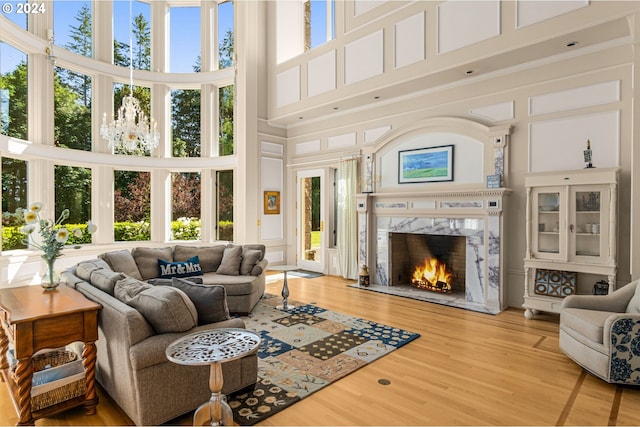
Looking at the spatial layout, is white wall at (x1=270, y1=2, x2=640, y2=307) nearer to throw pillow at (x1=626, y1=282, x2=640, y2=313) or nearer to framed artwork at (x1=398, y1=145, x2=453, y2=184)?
framed artwork at (x1=398, y1=145, x2=453, y2=184)

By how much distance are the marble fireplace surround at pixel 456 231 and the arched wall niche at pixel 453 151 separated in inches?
10.4

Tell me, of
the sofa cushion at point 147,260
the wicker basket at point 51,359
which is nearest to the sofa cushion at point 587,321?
the wicker basket at point 51,359

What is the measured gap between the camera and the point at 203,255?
5809 mm

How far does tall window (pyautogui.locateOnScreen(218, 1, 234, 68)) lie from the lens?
902 cm

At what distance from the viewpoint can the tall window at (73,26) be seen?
7363 millimetres

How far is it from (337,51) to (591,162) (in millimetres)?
4697

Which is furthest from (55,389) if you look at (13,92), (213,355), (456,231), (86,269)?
(13,92)

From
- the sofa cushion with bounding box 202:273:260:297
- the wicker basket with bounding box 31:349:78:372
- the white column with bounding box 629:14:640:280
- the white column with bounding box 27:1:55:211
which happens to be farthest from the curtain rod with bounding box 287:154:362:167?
the wicker basket with bounding box 31:349:78:372

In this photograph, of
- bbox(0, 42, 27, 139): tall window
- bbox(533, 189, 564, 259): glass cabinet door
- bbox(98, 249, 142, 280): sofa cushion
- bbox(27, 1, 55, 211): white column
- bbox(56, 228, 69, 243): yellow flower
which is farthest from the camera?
bbox(27, 1, 55, 211): white column

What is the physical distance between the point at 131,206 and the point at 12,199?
2.29 metres

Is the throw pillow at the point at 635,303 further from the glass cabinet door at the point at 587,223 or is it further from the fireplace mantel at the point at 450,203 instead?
the fireplace mantel at the point at 450,203

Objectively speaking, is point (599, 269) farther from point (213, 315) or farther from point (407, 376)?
point (213, 315)

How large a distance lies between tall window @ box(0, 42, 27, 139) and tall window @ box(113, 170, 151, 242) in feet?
6.53

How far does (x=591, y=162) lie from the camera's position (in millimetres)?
4602
